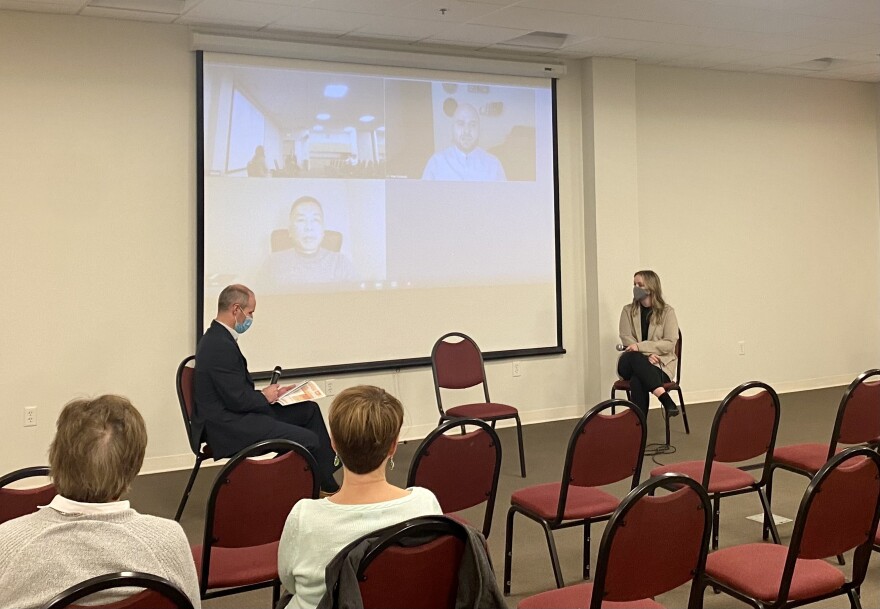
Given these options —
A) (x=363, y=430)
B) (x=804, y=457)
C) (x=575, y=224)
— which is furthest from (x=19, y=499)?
(x=575, y=224)

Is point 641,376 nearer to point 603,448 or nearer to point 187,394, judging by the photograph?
point 603,448

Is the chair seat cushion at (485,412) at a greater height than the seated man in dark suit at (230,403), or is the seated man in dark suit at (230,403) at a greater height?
the seated man in dark suit at (230,403)

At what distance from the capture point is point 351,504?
208 cm

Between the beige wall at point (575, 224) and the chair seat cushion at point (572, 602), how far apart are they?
3815 mm

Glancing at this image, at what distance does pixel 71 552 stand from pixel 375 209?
4.80 metres

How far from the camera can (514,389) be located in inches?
275

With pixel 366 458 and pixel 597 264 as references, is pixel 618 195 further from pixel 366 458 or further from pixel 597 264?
pixel 366 458

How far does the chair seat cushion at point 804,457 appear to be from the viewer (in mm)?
3914

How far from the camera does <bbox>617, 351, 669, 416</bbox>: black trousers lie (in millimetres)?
6117

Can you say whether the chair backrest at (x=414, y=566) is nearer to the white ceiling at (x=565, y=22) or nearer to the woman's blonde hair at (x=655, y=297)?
the white ceiling at (x=565, y=22)

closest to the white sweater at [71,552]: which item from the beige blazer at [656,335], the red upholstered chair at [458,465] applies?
the red upholstered chair at [458,465]

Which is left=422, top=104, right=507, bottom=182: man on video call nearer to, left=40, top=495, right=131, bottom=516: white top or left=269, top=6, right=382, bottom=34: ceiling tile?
left=269, top=6, right=382, bottom=34: ceiling tile

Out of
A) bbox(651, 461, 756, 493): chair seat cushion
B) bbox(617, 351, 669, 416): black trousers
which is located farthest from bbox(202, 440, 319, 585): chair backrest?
bbox(617, 351, 669, 416): black trousers

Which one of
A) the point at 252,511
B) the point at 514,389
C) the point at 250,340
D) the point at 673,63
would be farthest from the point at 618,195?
the point at 252,511
